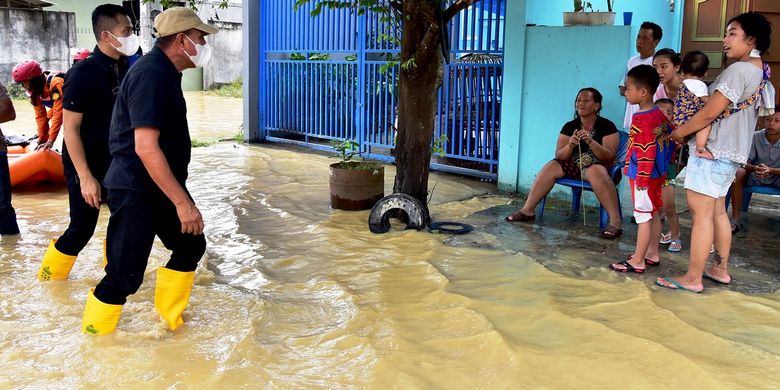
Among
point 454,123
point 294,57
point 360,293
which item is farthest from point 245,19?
point 360,293

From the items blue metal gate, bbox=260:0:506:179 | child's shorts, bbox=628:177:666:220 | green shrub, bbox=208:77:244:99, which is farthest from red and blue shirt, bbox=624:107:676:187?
green shrub, bbox=208:77:244:99

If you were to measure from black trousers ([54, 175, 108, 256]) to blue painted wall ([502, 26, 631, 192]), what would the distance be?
4.67m

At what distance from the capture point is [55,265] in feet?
14.8

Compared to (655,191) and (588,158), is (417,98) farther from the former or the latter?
(655,191)

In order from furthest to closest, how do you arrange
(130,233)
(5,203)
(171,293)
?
(5,203) < (171,293) < (130,233)

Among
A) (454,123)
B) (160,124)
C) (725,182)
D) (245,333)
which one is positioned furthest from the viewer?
(454,123)

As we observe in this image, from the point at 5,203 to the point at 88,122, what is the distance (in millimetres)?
1793

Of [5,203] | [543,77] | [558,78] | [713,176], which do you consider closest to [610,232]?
[713,176]

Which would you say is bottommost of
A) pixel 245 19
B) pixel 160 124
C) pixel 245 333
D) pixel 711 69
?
pixel 245 333

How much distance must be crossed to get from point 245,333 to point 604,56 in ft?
15.6

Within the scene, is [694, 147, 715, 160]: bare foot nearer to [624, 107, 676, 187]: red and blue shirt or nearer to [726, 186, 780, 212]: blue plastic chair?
[624, 107, 676, 187]: red and blue shirt

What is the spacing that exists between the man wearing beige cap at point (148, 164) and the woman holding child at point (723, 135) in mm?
3127

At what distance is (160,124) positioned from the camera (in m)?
3.31

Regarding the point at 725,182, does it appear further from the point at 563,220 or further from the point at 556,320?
the point at 563,220
